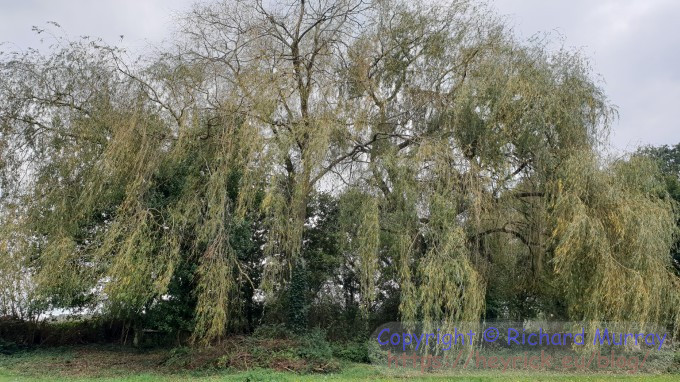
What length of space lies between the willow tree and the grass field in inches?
38.3

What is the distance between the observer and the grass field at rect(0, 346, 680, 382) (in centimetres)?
921

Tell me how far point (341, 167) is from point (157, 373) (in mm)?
5554

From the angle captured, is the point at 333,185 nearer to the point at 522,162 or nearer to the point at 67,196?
the point at 522,162

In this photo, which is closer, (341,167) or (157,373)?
(157,373)

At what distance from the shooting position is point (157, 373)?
10.1m

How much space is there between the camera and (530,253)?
11.8 metres

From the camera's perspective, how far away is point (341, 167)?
1158 centimetres

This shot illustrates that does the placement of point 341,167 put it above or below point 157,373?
above

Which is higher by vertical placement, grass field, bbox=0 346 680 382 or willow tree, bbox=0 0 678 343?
willow tree, bbox=0 0 678 343

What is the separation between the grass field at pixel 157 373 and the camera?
9.21 meters

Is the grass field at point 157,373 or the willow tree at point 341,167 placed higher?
the willow tree at point 341,167

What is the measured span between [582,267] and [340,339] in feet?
20.4

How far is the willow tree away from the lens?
31.9ft

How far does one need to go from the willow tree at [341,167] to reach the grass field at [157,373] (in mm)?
974
